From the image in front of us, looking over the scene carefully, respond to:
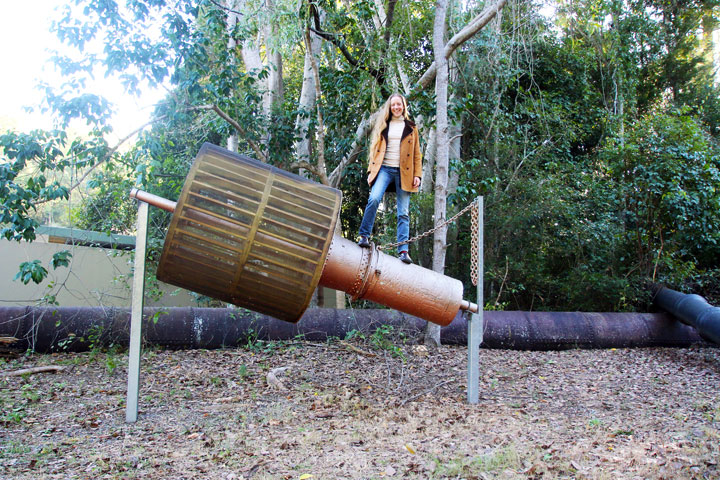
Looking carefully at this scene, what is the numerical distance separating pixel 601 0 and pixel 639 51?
14.6ft

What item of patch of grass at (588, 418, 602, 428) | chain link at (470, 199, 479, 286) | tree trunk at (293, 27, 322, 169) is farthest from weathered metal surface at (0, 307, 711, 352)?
patch of grass at (588, 418, 602, 428)

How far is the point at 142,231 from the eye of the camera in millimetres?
4723

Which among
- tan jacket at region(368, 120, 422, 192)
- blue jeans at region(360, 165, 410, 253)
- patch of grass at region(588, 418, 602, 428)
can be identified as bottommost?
patch of grass at region(588, 418, 602, 428)

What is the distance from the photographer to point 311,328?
8.19 metres

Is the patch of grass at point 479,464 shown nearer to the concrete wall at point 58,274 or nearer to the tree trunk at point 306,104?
the tree trunk at point 306,104

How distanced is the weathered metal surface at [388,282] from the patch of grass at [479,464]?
1433mm

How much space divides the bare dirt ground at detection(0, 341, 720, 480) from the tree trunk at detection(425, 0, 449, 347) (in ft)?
4.01

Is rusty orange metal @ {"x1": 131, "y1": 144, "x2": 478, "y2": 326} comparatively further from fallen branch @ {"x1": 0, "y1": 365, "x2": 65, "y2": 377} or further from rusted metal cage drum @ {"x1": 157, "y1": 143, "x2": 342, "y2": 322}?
fallen branch @ {"x1": 0, "y1": 365, "x2": 65, "y2": 377}

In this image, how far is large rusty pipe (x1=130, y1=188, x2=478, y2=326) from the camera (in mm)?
4477

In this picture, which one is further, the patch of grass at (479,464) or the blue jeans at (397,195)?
the blue jeans at (397,195)

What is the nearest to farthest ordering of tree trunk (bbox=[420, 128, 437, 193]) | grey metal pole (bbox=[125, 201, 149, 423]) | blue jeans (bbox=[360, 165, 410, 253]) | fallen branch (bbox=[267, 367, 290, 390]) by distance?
grey metal pole (bbox=[125, 201, 149, 423]), blue jeans (bbox=[360, 165, 410, 253]), fallen branch (bbox=[267, 367, 290, 390]), tree trunk (bbox=[420, 128, 437, 193])

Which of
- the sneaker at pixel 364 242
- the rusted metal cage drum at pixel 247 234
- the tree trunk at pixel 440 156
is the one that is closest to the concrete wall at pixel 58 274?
the tree trunk at pixel 440 156

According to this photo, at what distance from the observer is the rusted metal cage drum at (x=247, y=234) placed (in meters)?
3.95

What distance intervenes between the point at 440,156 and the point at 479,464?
15.6 ft
